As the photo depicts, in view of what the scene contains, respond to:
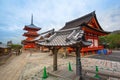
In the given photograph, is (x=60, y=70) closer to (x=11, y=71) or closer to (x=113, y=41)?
(x=11, y=71)

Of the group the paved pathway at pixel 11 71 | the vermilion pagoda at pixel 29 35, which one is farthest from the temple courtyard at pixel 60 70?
the vermilion pagoda at pixel 29 35

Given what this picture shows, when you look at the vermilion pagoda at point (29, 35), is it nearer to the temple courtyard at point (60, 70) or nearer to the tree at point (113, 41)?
the temple courtyard at point (60, 70)

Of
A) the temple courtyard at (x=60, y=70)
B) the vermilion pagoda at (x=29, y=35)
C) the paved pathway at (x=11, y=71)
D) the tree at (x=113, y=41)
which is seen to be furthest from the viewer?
the vermilion pagoda at (x=29, y=35)

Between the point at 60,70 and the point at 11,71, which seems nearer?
the point at 60,70

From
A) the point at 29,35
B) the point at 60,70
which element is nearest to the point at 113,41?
the point at 60,70

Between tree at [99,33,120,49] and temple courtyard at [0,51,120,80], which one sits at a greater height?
tree at [99,33,120,49]

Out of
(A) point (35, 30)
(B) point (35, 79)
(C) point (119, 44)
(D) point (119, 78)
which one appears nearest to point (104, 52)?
(C) point (119, 44)

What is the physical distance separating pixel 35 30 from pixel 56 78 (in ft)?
104

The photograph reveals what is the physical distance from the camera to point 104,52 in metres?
17.6

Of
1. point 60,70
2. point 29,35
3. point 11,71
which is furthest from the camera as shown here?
point 29,35

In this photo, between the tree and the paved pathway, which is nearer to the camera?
the paved pathway

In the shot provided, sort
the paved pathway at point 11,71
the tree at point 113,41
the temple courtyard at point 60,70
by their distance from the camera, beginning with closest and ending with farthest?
the temple courtyard at point 60,70, the paved pathway at point 11,71, the tree at point 113,41

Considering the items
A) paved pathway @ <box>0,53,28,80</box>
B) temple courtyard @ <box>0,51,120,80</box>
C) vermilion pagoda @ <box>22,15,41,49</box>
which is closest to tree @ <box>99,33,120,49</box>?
temple courtyard @ <box>0,51,120,80</box>

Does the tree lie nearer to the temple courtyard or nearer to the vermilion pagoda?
the temple courtyard
